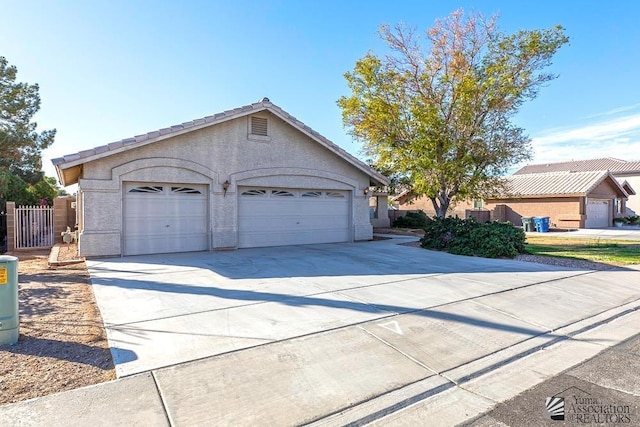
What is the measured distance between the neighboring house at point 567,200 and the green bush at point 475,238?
1453 cm

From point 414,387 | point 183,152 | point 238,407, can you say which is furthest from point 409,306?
point 183,152

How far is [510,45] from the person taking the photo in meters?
15.8

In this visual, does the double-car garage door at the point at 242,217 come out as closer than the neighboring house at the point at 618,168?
Yes

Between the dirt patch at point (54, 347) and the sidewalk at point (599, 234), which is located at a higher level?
the sidewalk at point (599, 234)

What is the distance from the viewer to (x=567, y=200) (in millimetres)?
28734

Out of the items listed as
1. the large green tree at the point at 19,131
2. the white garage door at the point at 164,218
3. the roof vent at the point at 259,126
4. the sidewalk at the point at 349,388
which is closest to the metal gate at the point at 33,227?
the white garage door at the point at 164,218

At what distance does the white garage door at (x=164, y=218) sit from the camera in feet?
38.2

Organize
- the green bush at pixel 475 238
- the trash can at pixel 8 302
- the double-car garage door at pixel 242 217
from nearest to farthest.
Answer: the trash can at pixel 8 302, the double-car garage door at pixel 242 217, the green bush at pixel 475 238

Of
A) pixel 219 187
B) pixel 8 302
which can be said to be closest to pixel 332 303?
pixel 8 302

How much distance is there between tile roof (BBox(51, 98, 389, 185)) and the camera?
10423mm

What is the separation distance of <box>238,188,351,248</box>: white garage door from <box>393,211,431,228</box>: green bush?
9.77 meters

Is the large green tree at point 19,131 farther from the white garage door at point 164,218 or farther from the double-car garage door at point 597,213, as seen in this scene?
the double-car garage door at point 597,213

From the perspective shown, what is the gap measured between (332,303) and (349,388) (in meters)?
2.68

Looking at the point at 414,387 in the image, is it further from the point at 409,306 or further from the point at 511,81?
the point at 511,81
